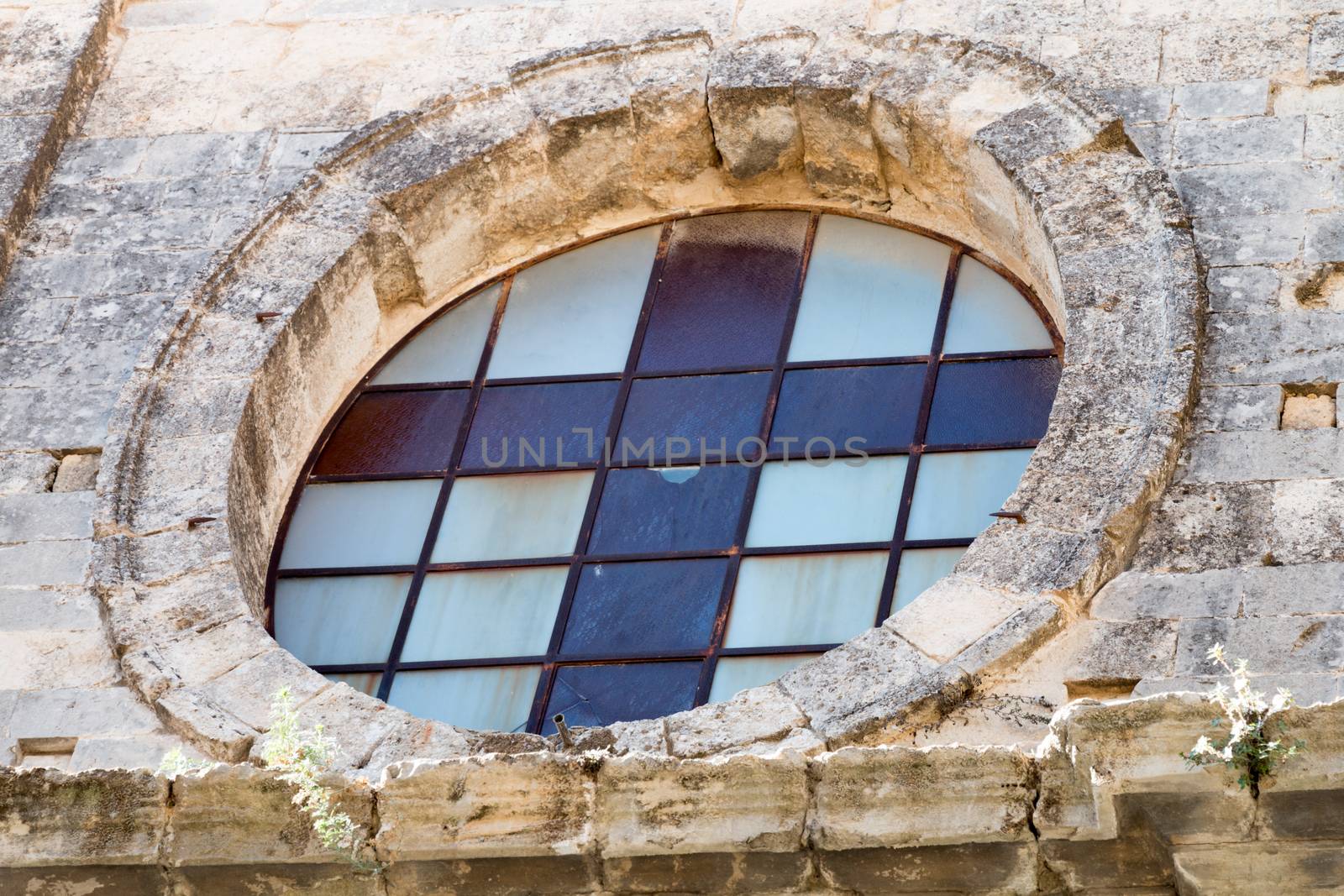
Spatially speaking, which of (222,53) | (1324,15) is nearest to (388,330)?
(222,53)

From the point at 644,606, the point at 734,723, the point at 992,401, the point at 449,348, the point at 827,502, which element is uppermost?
the point at 449,348

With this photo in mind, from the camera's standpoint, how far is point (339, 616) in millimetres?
6992

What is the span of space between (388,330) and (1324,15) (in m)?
3.32

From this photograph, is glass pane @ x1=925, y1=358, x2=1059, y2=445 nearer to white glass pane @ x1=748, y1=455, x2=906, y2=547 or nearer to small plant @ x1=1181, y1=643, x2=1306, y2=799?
white glass pane @ x1=748, y1=455, x2=906, y2=547

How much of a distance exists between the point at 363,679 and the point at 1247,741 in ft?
9.46

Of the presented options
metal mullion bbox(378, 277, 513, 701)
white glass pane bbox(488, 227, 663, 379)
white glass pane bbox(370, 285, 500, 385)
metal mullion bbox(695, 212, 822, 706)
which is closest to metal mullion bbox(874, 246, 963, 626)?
metal mullion bbox(695, 212, 822, 706)

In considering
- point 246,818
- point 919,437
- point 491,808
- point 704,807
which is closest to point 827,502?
point 919,437

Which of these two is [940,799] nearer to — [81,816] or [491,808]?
[491,808]

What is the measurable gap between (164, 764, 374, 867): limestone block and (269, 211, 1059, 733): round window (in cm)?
145

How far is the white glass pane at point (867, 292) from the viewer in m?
7.38

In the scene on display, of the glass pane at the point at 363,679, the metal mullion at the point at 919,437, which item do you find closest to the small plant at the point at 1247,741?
the metal mullion at the point at 919,437

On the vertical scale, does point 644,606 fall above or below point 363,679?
above

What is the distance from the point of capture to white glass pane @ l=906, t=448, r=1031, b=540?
6.77 metres

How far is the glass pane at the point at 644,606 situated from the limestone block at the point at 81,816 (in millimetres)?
1734
